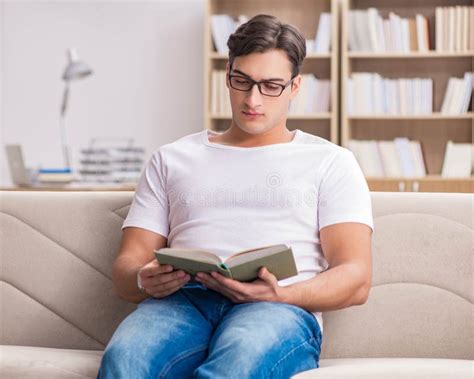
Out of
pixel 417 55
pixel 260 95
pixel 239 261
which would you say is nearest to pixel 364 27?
pixel 417 55

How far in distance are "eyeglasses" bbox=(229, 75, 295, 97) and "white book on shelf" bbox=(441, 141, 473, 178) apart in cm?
314

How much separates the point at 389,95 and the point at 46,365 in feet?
11.5

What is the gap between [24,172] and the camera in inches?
176

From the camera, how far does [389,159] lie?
5070 millimetres

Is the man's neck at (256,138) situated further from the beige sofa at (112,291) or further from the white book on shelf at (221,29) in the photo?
the white book on shelf at (221,29)

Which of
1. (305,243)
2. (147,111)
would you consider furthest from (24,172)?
(305,243)

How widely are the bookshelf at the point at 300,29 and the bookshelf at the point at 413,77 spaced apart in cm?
13

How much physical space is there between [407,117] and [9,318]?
3227 mm

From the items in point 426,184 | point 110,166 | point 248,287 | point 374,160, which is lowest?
point 426,184

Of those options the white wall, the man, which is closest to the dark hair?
the man

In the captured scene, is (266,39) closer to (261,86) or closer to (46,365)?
(261,86)

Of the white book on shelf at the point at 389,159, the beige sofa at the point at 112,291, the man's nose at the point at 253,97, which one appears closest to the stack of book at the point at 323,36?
the white book on shelf at the point at 389,159

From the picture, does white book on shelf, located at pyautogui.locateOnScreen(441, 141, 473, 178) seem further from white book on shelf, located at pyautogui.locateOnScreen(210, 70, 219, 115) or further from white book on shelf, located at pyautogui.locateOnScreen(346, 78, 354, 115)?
white book on shelf, located at pyautogui.locateOnScreen(210, 70, 219, 115)

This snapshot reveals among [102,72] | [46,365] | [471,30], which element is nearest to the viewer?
[46,365]
